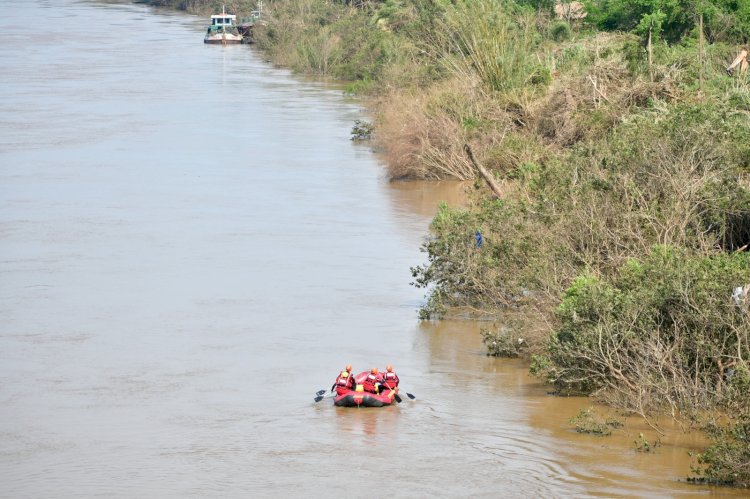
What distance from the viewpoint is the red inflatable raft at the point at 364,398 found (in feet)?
55.2

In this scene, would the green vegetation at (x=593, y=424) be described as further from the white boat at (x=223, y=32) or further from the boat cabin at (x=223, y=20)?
the boat cabin at (x=223, y=20)

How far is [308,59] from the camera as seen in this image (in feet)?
212

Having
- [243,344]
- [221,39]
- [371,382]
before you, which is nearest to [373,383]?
[371,382]

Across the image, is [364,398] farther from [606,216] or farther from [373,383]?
[606,216]

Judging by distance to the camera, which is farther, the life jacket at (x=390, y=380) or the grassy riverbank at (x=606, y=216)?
the life jacket at (x=390, y=380)

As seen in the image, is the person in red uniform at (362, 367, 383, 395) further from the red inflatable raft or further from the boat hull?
the boat hull

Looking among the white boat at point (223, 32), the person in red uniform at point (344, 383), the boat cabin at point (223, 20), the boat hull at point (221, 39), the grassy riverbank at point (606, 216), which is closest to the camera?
the grassy riverbank at point (606, 216)

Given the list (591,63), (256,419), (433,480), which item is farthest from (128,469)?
(591,63)

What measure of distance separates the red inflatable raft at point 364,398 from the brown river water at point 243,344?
0.39 feet

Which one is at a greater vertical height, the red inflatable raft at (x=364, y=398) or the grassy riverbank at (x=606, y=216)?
the grassy riverbank at (x=606, y=216)

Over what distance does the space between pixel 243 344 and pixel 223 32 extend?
64.3 metres

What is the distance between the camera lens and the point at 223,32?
82375mm

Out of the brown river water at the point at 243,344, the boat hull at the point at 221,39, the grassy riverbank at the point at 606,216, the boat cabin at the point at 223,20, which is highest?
the boat cabin at the point at 223,20

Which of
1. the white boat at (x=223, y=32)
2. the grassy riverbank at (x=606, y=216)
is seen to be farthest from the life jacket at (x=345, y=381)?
the white boat at (x=223, y=32)
